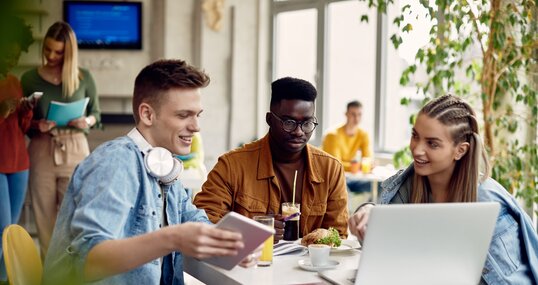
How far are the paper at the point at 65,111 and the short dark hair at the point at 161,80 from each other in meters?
2.60

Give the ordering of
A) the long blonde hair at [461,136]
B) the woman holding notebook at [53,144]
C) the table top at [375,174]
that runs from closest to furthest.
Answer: the long blonde hair at [461,136] → the woman holding notebook at [53,144] → the table top at [375,174]

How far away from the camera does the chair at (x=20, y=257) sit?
1.83 meters

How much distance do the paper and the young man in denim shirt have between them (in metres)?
2.47

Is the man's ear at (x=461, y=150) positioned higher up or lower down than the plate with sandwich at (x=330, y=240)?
higher up

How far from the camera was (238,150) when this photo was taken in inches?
113

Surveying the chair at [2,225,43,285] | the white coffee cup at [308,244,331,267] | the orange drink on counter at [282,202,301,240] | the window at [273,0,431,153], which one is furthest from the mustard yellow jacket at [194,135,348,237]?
the window at [273,0,431,153]

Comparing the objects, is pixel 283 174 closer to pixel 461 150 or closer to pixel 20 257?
pixel 461 150

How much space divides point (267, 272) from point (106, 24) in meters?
6.56

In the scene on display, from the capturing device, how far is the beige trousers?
15.0 ft

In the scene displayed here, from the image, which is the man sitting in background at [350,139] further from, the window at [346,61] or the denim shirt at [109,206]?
the denim shirt at [109,206]

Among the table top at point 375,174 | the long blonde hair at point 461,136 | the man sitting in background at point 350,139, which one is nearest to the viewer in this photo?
the long blonde hair at point 461,136

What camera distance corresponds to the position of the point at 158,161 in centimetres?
189

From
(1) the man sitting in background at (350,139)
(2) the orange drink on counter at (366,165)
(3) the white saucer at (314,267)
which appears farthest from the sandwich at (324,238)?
(1) the man sitting in background at (350,139)

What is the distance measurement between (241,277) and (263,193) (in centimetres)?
92
